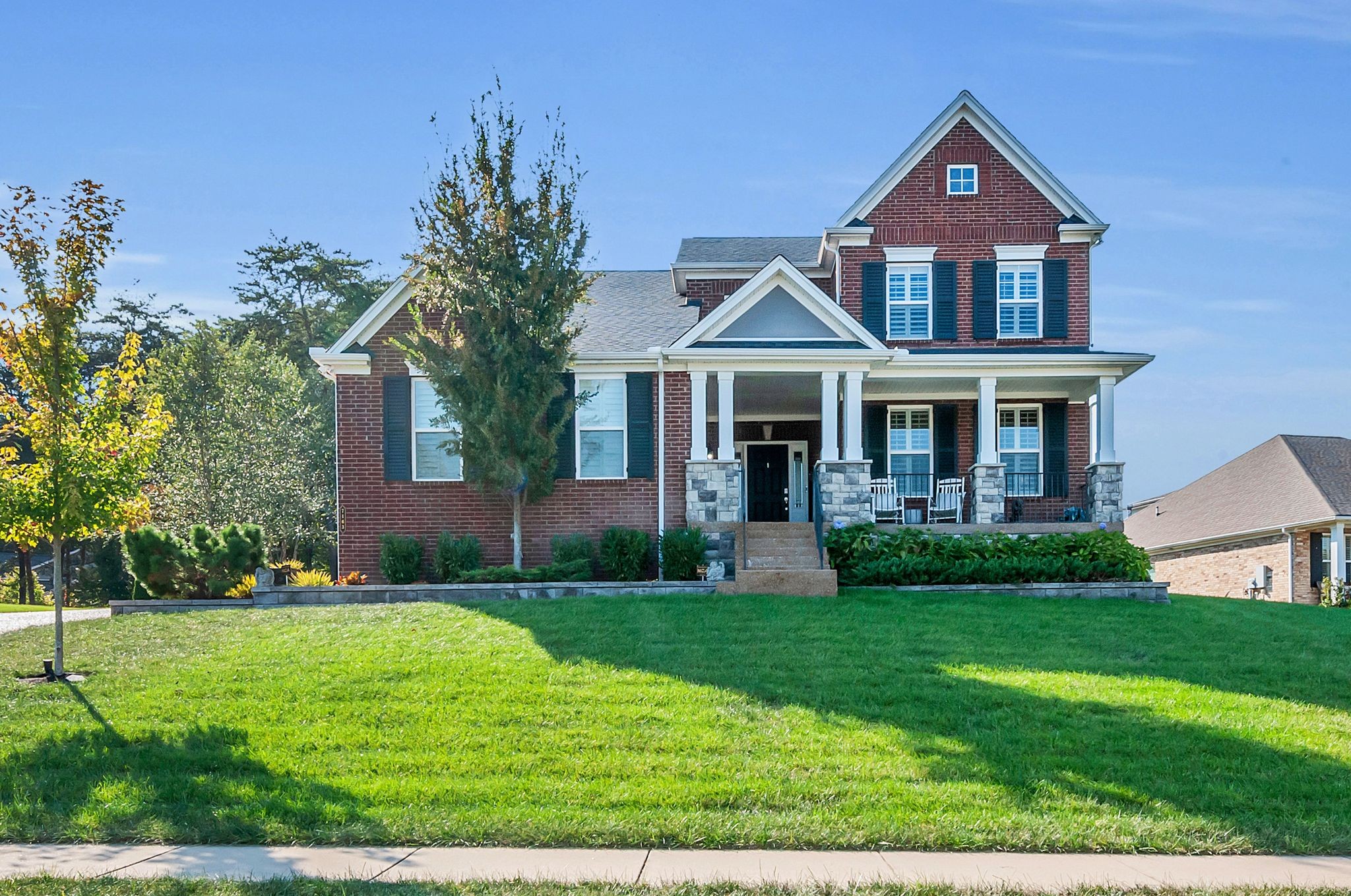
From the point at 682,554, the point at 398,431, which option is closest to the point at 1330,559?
the point at 682,554

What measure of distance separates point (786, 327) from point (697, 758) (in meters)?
12.2

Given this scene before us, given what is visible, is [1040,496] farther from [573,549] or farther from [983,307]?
[573,549]

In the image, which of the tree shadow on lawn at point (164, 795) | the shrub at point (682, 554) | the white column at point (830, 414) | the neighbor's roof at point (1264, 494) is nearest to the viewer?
the tree shadow on lawn at point (164, 795)

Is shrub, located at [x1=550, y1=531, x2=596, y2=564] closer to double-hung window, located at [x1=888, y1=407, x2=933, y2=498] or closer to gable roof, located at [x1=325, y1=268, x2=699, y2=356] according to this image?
gable roof, located at [x1=325, y1=268, x2=699, y2=356]

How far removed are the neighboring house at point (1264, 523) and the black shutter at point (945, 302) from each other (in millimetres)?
11078

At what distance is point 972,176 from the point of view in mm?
21875

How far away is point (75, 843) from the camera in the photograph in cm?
Result: 700

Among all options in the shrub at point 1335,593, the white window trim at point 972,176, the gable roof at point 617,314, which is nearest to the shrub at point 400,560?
the gable roof at point 617,314

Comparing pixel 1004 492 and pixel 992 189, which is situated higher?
pixel 992 189

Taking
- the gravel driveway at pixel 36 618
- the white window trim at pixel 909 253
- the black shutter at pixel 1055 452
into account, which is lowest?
the gravel driveway at pixel 36 618

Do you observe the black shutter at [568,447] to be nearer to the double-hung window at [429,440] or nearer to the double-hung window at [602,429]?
the double-hung window at [602,429]

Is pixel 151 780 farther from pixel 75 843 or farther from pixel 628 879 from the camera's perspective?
pixel 628 879

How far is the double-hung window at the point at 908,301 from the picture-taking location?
70.9 feet

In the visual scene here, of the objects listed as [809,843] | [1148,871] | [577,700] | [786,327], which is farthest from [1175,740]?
[786,327]
